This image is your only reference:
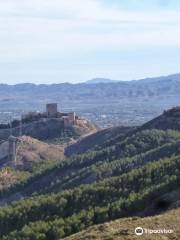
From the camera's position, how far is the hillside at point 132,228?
2541 cm

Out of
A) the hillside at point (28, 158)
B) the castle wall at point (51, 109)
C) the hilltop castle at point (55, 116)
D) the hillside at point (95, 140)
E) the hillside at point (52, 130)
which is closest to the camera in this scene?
the hillside at point (28, 158)

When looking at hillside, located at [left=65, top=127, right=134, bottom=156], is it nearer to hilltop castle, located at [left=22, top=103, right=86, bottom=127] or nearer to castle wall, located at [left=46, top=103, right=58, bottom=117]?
hilltop castle, located at [left=22, top=103, right=86, bottom=127]

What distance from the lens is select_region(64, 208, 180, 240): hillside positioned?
25406 millimetres

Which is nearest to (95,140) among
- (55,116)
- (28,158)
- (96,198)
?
(28,158)

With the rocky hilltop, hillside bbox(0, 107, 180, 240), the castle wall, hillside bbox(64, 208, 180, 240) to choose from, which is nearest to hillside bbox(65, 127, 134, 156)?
the rocky hilltop

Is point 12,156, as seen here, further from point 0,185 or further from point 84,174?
point 84,174

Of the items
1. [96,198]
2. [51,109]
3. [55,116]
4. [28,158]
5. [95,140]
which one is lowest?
[28,158]

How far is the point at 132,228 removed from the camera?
26.9m

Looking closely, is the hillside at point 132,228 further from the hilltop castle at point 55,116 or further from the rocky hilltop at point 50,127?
the hilltop castle at point 55,116

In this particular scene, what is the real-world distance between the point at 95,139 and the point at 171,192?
63.9 m

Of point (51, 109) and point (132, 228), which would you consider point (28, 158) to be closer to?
point (51, 109)

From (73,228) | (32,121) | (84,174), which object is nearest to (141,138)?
(84,174)

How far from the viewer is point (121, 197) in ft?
145

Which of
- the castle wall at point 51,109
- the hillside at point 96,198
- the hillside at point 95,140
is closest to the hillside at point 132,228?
the hillside at point 96,198
